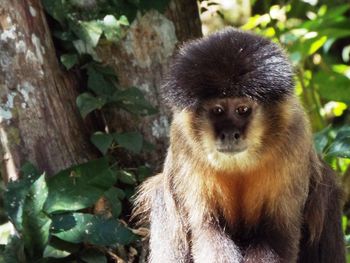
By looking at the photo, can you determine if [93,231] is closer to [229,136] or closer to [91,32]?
[229,136]

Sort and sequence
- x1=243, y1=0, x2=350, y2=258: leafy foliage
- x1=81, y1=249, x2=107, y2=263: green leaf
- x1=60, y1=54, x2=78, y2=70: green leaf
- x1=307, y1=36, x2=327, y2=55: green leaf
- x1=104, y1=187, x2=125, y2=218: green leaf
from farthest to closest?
x1=307, y1=36, x2=327, y2=55: green leaf, x1=243, y1=0, x2=350, y2=258: leafy foliage, x1=60, y1=54, x2=78, y2=70: green leaf, x1=104, y1=187, x2=125, y2=218: green leaf, x1=81, y1=249, x2=107, y2=263: green leaf

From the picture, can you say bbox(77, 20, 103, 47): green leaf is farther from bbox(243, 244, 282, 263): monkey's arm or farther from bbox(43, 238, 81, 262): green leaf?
bbox(243, 244, 282, 263): monkey's arm

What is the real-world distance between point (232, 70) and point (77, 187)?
116cm

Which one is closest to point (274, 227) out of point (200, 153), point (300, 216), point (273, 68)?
point (300, 216)

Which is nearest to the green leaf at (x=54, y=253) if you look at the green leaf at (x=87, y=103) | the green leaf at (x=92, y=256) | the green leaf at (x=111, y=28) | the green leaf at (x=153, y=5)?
the green leaf at (x=92, y=256)

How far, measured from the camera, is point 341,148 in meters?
5.60

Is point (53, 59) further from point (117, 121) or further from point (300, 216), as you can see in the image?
Result: point (300, 216)

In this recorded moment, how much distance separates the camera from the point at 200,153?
187 inches

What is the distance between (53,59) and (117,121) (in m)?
0.62

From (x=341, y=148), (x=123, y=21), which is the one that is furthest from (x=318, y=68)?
(x=123, y=21)

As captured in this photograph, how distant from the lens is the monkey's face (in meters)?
4.55

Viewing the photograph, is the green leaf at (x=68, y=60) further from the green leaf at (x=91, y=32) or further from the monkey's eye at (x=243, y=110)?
the monkey's eye at (x=243, y=110)

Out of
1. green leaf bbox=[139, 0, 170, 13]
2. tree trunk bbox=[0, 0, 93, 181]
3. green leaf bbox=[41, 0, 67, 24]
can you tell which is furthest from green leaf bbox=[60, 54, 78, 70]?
green leaf bbox=[139, 0, 170, 13]

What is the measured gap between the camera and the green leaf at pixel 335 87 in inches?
255
